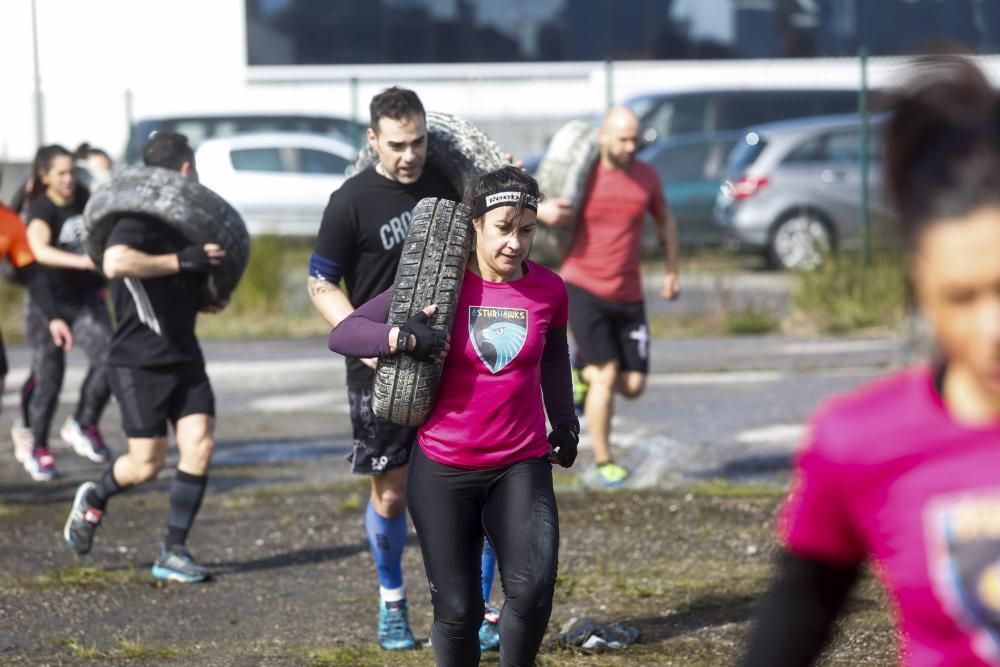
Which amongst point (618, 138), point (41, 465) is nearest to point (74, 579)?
point (41, 465)

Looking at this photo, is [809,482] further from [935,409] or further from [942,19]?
[942,19]

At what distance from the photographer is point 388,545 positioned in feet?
18.3

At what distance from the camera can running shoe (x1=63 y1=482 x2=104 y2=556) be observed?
22.5ft

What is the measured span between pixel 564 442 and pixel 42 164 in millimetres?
5245

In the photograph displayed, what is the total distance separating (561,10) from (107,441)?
2094 cm

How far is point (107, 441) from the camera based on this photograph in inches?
397

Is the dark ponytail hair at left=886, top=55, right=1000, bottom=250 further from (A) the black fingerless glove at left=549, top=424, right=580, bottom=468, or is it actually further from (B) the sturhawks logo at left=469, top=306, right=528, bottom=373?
(A) the black fingerless glove at left=549, top=424, right=580, bottom=468

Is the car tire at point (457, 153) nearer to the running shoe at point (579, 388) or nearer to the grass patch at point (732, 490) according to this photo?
the grass patch at point (732, 490)

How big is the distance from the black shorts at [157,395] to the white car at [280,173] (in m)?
12.1

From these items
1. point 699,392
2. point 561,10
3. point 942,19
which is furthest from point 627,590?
point 561,10

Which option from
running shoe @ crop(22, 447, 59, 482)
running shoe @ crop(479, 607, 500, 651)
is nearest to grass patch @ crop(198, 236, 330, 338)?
running shoe @ crop(22, 447, 59, 482)

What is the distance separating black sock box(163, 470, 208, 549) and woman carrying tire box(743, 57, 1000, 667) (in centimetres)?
487

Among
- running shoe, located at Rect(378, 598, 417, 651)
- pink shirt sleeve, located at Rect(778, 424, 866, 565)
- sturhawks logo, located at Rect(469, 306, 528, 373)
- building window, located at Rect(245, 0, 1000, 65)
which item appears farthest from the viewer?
building window, located at Rect(245, 0, 1000, 65)

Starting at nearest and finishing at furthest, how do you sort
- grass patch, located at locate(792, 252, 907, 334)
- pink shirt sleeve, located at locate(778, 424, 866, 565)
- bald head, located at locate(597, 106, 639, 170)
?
pink shirt sleeve, located at locate(778, 424, 866, 565) < bald head, located at locate(597, 106, 639, 170) < grass patch, located at locate(792, 252, 907, 334)
